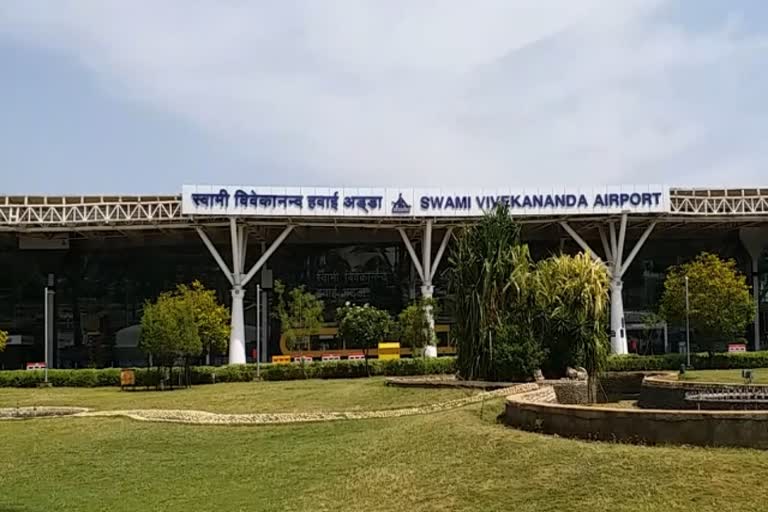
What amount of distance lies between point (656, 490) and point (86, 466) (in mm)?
10750

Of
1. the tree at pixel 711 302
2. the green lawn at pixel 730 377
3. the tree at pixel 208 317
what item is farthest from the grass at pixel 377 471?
the tree at pixel 711 302

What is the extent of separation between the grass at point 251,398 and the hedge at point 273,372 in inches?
142

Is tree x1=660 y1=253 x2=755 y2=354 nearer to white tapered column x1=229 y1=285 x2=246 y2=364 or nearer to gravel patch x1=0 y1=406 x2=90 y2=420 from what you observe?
white tapered column x1=229 y1=285 x2=246 y2=364

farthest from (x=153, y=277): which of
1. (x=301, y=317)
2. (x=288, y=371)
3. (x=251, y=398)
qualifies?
(x=251, y=398)

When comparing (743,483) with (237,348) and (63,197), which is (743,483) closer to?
(237,348)

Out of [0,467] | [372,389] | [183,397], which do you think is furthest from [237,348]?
[0,467]

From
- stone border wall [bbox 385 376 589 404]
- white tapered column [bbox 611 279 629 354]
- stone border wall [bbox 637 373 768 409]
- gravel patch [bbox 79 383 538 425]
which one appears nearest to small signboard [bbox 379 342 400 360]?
white tapered column [bbox 611 279 629 354]

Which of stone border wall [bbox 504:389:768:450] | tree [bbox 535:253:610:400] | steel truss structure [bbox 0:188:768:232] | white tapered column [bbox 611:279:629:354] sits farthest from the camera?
white tapered column [bbox 611:279:629:354]

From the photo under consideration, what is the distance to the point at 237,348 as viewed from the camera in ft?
173

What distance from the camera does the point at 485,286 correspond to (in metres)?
28.5

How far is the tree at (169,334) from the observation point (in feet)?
137

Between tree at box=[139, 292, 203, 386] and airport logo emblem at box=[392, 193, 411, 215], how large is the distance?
15.4m

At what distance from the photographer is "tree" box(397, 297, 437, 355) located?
1747 inches

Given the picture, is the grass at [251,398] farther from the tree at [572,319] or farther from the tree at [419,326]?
the tree at [419,326]
